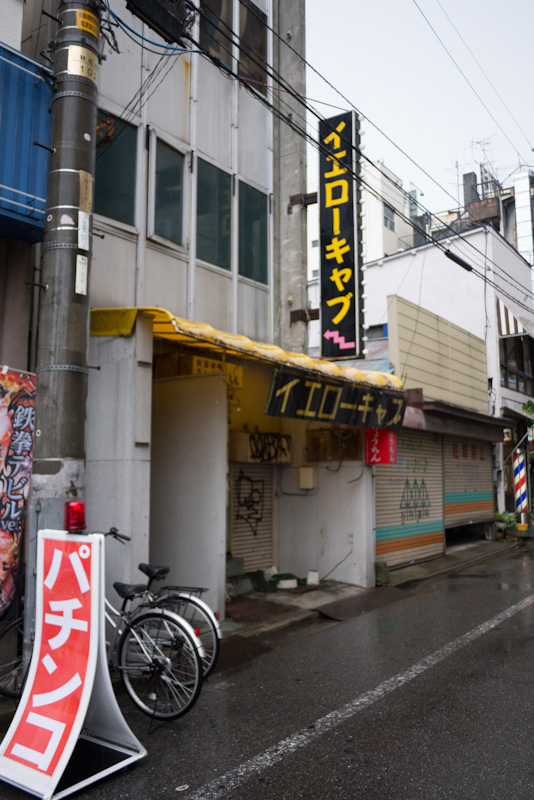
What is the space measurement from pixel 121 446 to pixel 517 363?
19907mm

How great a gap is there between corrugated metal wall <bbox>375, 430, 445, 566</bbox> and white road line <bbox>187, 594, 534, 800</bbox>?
556cm

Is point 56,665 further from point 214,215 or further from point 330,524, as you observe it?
point 214,215

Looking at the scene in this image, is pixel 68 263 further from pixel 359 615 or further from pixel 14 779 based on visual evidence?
pixel 359 615

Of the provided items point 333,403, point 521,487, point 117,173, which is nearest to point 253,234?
point 117,173

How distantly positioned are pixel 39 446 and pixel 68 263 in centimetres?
150

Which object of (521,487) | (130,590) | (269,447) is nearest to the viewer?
(130,590)

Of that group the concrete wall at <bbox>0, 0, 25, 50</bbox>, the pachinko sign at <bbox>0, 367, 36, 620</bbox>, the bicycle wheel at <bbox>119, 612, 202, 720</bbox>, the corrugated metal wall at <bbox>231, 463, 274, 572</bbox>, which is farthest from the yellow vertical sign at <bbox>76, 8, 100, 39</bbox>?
the corrugated metal wall at <bbox>231, 463, 274, 572</bbox>

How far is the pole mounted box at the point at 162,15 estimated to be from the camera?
666cm

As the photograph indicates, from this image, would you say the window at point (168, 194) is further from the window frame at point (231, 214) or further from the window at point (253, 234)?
the window at point (253, 234)

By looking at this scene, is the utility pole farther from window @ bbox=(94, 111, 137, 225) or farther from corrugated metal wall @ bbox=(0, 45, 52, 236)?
window @ bbox=(94, 111, 137, 225)

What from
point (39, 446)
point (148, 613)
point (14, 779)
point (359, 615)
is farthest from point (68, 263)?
point (359, 615)

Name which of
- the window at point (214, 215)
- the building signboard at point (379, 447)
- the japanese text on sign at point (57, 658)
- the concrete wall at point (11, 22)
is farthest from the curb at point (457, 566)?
the concrete wall at point (11, 22)

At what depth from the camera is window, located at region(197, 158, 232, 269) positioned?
10531 mm

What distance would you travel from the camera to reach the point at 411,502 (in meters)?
14.3
